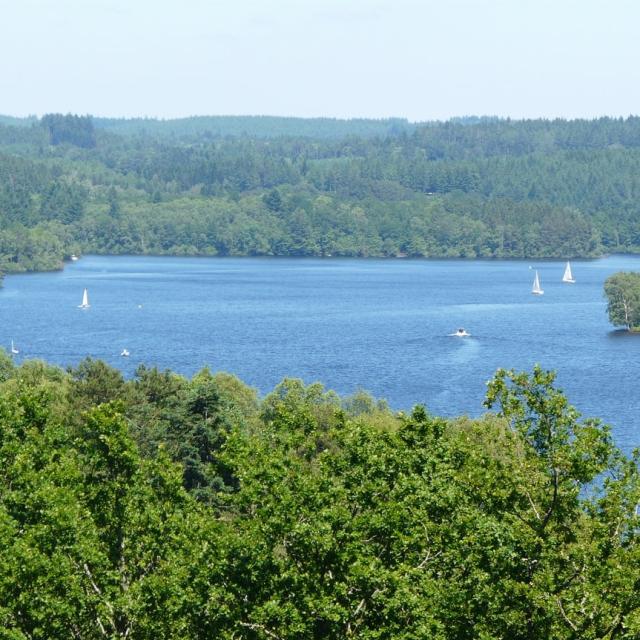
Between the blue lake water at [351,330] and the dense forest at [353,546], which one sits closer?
the dense forest at [353,546]

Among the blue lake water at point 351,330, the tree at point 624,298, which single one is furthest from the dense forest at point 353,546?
the tree at point 624,298

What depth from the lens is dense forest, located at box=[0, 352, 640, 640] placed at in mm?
18078

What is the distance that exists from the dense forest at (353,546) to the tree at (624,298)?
8718 centimetres

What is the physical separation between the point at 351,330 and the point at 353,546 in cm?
A: 9335

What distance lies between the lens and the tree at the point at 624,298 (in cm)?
10606

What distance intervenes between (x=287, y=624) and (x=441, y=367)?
234 feet

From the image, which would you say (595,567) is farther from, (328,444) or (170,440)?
(328,444)

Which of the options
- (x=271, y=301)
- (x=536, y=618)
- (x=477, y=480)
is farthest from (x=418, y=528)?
(x=271, y=301)

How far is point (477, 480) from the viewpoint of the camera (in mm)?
19875

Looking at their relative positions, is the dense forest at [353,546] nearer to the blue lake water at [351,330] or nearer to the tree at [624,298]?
the blue lake water at [351,330]

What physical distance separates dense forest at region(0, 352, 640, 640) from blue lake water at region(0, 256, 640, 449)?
42.0 metres

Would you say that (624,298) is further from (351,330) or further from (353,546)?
(353,546)

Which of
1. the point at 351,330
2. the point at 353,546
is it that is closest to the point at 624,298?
the point at 351,330

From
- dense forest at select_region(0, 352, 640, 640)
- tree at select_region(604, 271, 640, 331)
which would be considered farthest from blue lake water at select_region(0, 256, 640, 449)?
dense forest at select_region(0, 352, 640, 640)
